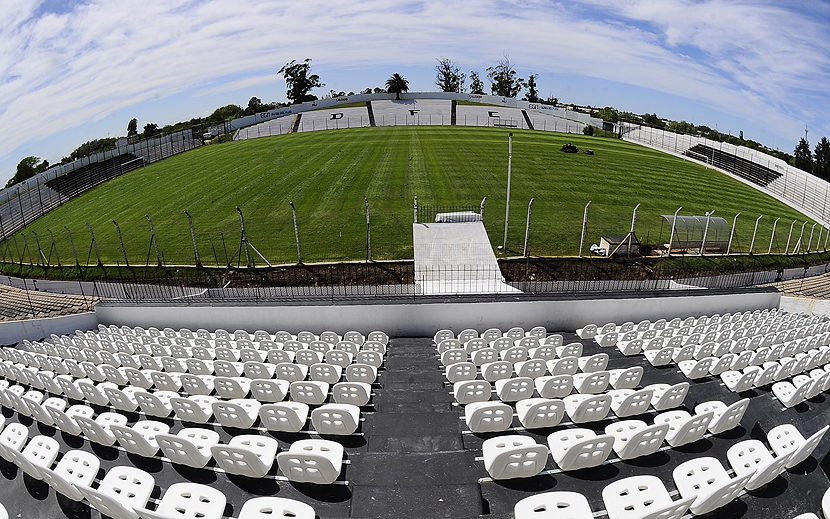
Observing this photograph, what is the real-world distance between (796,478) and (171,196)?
137 ft

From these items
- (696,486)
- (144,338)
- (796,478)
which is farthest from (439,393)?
(144,338)

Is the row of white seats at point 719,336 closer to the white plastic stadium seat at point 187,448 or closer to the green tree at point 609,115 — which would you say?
the white plastic stadium seat at point 187,448

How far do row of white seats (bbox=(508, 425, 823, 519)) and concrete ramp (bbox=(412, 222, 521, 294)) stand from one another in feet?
37.7

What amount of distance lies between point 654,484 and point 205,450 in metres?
6.10

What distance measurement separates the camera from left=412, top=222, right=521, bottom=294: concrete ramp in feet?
61.9

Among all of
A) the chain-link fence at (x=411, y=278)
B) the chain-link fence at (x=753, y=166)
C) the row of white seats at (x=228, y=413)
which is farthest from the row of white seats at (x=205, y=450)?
the chain-link fence at (x=753, y=166)

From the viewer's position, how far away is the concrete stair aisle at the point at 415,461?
5.66m

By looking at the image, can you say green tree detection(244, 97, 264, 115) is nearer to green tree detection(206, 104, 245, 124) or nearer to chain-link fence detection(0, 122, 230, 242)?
green tree detection(206, 104, 245, 124)

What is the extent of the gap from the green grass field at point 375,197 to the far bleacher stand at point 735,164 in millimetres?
3718

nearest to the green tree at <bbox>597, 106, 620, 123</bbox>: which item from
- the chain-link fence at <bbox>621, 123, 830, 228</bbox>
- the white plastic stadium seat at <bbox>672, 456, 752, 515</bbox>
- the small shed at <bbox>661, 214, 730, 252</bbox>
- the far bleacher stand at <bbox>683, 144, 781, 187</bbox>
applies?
the chain-link fence at <bbox>621, 123, 830, 228</bbox>

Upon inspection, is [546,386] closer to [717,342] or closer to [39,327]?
[717,342]

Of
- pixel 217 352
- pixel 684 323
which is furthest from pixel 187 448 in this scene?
pixel 684 323

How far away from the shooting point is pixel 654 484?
534cm

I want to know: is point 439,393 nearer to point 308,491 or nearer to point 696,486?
point 308,491
